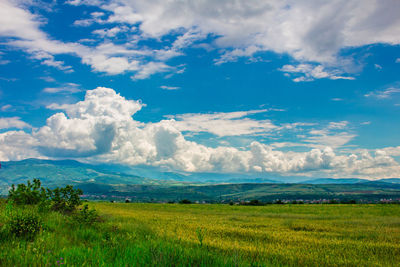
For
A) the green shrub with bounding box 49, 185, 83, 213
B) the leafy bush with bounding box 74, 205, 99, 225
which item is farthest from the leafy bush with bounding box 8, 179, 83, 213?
the leafy bush with bounding box 74, 205, 99, 225

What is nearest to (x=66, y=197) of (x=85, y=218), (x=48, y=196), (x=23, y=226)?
(x=48, y=196)

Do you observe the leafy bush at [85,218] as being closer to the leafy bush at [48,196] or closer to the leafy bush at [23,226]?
the leafy bush at [23,226]

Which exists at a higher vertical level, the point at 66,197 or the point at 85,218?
the point at 66,197

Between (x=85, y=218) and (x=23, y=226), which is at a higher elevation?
(x=23, y=226)

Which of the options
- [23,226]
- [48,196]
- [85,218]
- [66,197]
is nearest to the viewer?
[23,226]

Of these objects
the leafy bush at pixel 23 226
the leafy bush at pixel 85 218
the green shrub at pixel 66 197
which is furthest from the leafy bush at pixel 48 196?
the leafy bush at pixel 23 226

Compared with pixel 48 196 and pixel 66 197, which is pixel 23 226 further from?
pixel 48 196

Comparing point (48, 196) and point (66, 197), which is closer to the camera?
point (66, 197)

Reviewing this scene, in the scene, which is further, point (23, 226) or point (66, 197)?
point (66, 197)

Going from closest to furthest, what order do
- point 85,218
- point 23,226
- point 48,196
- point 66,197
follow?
1. point 23,226
2. point 85,218
3. point 66,197
4. point 48,196

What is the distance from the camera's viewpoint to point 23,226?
25.3 feet

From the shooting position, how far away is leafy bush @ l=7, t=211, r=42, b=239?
24.9 ft

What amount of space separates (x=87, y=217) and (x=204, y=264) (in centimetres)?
769

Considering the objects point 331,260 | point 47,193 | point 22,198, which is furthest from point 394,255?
point 22,198
